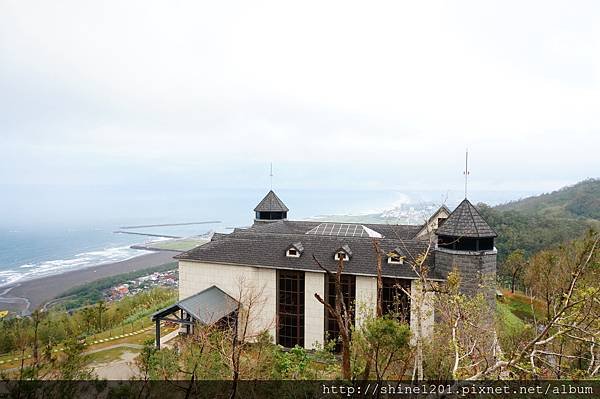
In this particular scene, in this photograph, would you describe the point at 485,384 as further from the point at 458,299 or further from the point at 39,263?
the point at 39,263

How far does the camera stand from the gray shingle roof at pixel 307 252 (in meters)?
17.1

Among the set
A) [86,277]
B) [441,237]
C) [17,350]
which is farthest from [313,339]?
[86,277]

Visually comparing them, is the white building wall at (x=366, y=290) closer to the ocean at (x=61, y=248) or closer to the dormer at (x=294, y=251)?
the dormer at (x=294, y=251)

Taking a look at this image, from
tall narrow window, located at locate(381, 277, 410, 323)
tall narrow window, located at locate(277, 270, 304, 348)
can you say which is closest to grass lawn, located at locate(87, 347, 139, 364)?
tall narrow window, located at locate(277, 270, 304, 348)

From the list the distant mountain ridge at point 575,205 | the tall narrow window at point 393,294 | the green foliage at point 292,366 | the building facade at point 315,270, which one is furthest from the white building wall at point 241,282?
the distant mountain ridge at point 575,205

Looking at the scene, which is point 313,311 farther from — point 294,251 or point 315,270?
point 294,251

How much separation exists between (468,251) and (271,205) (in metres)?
16.1

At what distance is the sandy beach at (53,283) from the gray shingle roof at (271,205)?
1346 cm

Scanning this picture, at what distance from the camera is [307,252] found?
→ 18.2 metres

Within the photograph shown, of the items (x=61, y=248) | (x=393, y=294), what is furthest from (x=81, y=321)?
(x=61, y=248)

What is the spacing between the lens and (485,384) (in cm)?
675

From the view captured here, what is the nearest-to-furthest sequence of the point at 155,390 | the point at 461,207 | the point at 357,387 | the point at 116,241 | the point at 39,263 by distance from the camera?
the point at 357,387 → the point at 155,390 → the point at 461,207 → the point at 39,263 → the point at 116,241

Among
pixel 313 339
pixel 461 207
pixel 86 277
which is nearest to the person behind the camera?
pixel 461 207

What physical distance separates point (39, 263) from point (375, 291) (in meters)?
55.6
